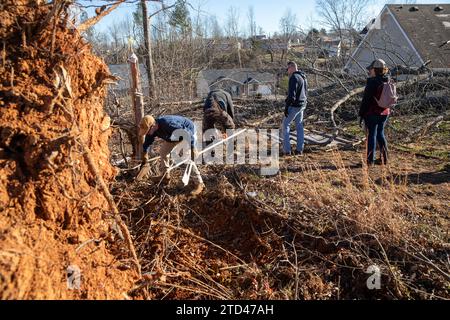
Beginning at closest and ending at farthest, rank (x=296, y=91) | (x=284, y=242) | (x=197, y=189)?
(x=284, y=242), (x=197, y=189), (x=296, y=91)

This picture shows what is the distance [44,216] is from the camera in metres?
2.69

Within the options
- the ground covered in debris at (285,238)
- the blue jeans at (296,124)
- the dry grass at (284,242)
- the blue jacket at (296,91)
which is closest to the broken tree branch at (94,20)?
the ground covered in debris at (285,238)

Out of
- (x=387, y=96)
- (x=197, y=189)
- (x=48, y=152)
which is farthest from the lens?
(x=387, y=96)

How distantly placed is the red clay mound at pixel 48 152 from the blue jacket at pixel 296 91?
13.0 feet

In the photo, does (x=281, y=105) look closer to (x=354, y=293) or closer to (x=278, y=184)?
(x=278, y=184)

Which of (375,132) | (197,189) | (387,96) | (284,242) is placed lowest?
(284,242)

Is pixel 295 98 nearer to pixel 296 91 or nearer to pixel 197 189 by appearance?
pixel 296 91

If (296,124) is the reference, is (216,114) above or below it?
above

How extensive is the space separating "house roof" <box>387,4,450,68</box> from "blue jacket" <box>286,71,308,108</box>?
1206 cm

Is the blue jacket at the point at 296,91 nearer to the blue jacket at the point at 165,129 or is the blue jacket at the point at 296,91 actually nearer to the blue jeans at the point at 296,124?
the blue jeans at the point at 296,124

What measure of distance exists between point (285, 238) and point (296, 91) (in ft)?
10.3

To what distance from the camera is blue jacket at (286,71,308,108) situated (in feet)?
20.2

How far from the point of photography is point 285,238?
390cm

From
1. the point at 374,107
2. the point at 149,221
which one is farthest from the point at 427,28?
the point at 149,221
